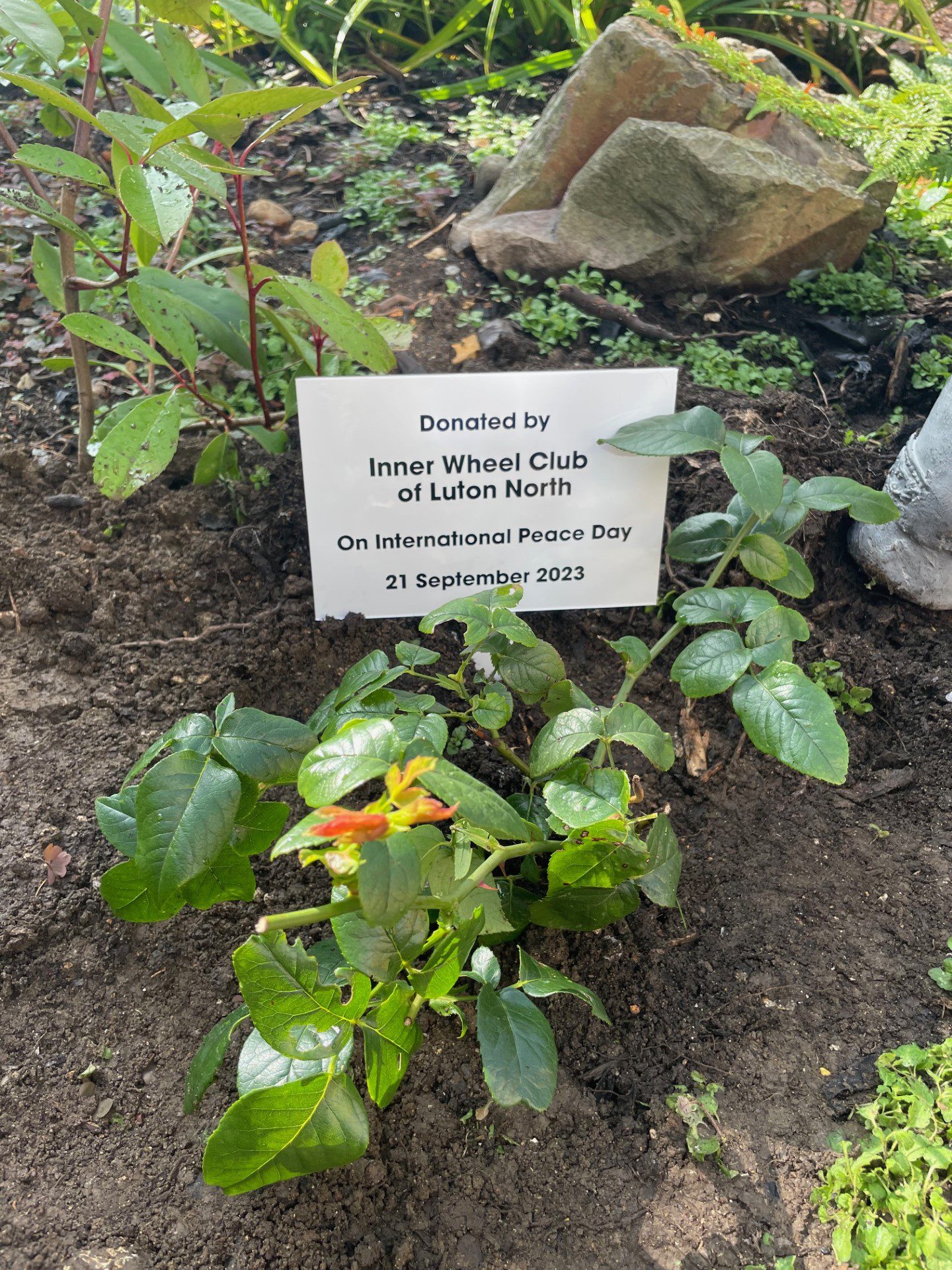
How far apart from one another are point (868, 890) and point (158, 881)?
109 centimetres

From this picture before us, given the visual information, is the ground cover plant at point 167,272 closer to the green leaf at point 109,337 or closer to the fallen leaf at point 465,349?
the green leaf at point 109,337

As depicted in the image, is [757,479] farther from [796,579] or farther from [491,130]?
[491,130]

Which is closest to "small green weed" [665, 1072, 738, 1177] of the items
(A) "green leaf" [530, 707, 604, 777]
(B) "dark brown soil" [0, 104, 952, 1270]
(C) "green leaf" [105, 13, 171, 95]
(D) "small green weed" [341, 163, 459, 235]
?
(B) "dark brown soil" [0, 104, 952, 1270]

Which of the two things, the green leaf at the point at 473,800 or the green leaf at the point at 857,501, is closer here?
the green leaf at the point at 473,800

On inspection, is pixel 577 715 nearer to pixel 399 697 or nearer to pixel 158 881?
pixel 399 697

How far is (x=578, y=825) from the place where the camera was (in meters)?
1.02

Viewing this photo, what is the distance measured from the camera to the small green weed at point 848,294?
2.31 m

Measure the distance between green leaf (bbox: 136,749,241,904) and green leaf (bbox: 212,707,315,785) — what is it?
24 millimetres

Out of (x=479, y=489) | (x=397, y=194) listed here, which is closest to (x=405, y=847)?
(x=479, y=489)

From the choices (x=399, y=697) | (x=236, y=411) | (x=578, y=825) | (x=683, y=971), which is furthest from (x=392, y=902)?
(x=236, y=411)

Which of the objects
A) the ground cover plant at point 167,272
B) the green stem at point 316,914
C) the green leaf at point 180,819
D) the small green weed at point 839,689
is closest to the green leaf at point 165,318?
the ground cover plant at point 167,272

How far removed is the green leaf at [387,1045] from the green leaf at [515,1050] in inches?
3.5

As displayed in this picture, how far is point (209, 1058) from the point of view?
3.51ft

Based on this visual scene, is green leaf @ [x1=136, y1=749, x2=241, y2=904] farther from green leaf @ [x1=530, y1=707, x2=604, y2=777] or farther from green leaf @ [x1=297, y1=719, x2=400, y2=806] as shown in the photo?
green leaf @ [x1=530, y1=707, x2=604, y2=777]
